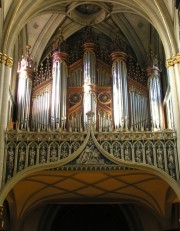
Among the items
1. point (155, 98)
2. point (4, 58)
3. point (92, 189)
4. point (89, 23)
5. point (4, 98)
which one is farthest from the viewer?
point (89, 23)

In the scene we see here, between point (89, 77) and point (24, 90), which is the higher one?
point (89, 77)

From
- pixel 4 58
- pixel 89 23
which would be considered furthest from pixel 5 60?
pixel 89 23

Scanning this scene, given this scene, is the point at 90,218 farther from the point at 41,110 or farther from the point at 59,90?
the point at 59,90

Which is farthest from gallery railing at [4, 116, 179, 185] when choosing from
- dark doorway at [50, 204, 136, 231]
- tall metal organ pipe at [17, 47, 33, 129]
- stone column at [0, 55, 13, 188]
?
dark doorway at [50, 204, 136, 231]

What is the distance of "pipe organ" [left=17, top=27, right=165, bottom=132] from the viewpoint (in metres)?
17.2

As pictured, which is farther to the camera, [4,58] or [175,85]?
[4,58]

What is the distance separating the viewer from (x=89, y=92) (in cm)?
1791

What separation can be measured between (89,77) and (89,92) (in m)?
0.86

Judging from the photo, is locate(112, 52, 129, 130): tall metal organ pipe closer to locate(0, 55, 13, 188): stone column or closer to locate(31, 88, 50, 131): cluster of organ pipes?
locate(31, 88, 50, 131): cluster of organ pipes

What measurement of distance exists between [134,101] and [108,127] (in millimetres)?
1678

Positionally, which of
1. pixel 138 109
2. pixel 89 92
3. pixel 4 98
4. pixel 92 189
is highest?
pixel 89 92

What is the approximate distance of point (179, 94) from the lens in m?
15.2

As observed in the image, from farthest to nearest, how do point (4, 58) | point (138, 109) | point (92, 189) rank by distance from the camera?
point (138, 109) < point (92, 189) < point (4, 58)

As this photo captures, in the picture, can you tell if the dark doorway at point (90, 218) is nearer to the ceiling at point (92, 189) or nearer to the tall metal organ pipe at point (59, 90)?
the ceiling at point (92, 189)
